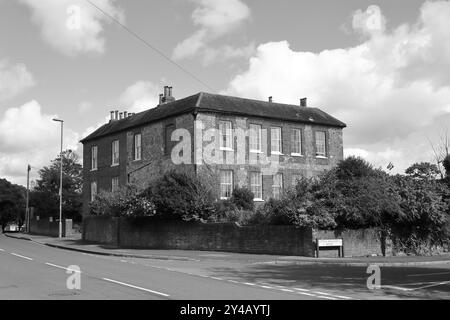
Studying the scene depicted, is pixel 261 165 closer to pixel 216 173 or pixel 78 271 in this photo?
pixel 216 173

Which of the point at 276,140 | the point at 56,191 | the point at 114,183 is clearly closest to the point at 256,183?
the point at 276,140

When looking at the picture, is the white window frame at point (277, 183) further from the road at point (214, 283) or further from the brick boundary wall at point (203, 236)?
the road at point (214, 283)

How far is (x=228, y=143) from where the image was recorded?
36.5m

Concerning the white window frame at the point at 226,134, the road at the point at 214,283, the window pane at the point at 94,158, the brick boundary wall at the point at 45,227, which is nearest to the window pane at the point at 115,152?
the window pane at the point at 94,158

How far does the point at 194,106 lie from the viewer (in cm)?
3547

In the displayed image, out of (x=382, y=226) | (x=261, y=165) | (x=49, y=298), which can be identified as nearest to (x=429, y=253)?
(x=382, y=226)

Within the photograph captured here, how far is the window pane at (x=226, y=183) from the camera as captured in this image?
118 feet

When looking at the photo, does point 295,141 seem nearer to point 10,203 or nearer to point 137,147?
point 137,147

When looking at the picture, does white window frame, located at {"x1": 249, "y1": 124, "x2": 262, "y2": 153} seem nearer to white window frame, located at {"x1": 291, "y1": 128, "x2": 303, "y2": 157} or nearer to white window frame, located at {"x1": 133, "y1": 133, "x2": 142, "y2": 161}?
white window frame, located at {"x1": 291, "y1": 128, "x2": 303, "y2": 157}

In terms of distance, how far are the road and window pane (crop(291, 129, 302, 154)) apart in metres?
21.3

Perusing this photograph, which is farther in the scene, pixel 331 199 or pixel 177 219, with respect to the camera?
pixel 177 219

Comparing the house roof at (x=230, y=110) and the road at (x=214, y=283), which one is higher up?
the house roof at (x=230, y=110)

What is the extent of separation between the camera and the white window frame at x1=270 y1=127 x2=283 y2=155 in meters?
38.7
